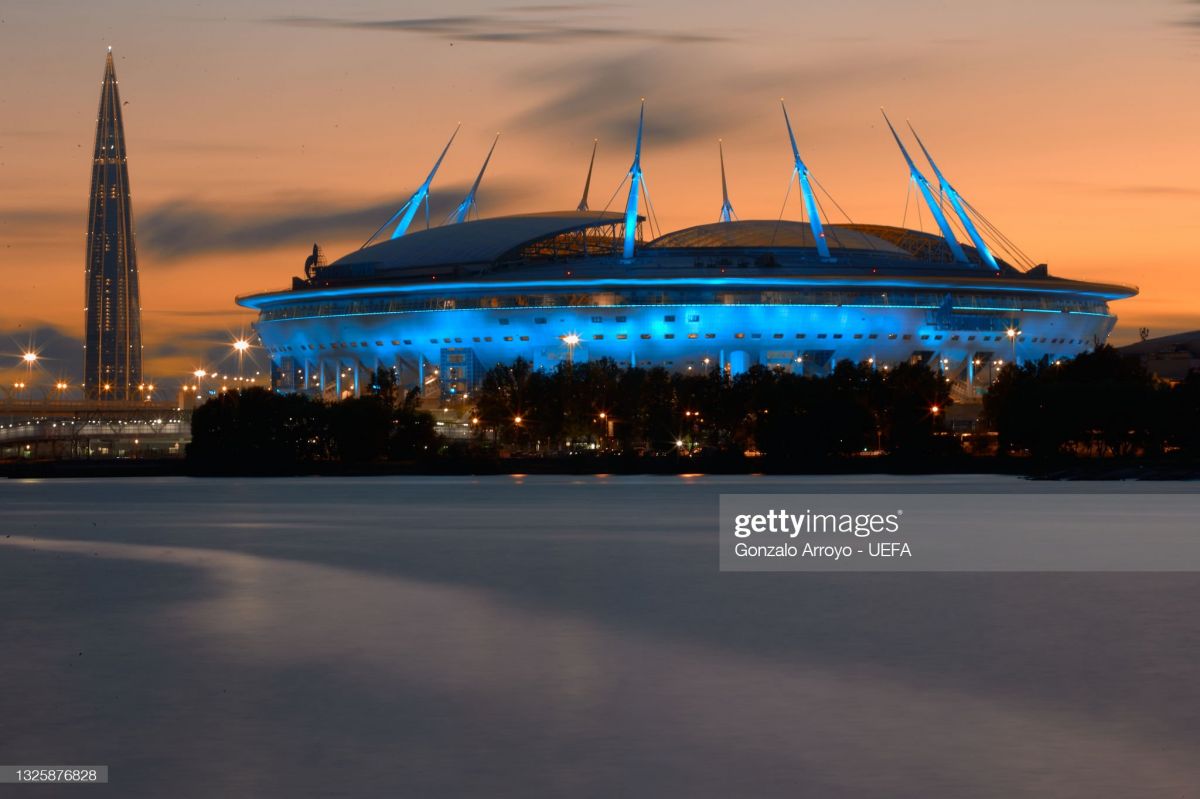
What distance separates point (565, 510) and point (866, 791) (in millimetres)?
38855

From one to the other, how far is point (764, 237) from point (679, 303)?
13.1 metres

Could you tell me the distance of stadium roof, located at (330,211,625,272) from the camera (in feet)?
439

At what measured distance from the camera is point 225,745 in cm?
1506

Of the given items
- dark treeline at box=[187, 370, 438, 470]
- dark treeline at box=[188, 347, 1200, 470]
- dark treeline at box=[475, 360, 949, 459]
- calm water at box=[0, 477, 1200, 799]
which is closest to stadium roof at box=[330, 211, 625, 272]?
dark treeline at box=[475, 360, 949, 459]

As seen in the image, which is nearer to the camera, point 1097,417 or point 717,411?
point 1097,417

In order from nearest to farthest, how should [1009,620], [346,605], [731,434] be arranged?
[1009,620]
[346,605]
[731,434]

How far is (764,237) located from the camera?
438ft

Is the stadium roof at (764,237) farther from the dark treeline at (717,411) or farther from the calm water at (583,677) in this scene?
the calm water at (583,677)

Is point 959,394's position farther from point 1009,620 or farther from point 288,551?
point 1009,620

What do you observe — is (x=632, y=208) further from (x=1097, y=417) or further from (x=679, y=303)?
(x=1097, y=417)

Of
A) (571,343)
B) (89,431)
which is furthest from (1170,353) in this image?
(89,431)

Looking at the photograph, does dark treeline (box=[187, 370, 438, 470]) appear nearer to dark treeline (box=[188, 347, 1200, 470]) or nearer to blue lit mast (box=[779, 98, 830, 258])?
dark treeline (box=[188, 347, 1200, 470])

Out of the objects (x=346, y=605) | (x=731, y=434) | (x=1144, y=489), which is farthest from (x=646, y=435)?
(x=346, y=605)

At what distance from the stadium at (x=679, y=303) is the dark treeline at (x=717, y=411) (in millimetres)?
18817
